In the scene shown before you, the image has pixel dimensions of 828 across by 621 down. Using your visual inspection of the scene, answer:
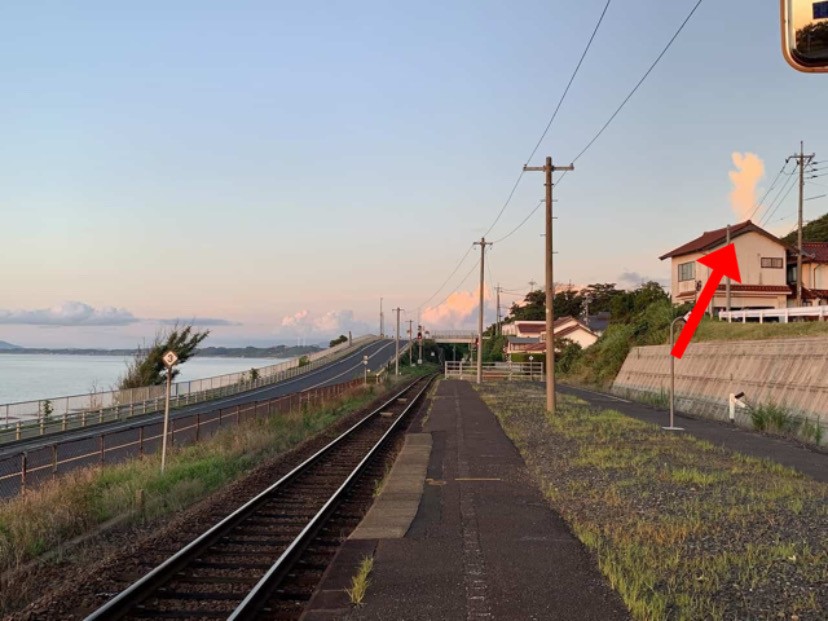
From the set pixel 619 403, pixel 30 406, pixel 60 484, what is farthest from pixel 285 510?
pixel 619 403

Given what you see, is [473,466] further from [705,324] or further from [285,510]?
[705,324]

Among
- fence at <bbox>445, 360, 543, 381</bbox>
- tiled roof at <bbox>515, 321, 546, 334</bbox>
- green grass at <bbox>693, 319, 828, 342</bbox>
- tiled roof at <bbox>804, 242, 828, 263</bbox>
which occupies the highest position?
tiled roof at <bbox>804, 242, 828, 263</bbox>

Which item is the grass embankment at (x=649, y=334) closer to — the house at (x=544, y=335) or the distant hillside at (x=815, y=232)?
A: the house at (x=544, y=335)

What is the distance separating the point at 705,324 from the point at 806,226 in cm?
6204

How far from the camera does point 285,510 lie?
1279cm

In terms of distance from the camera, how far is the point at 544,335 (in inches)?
4469

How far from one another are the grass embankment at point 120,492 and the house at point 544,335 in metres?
60.6

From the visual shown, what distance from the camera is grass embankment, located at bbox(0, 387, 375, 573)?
1091cm

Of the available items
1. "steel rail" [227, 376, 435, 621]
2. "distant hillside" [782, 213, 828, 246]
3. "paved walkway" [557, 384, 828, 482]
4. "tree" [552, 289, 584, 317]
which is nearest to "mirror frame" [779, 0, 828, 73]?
"steel rail" [227, 376, 435, 621]

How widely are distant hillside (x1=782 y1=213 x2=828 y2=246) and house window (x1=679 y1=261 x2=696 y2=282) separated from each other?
31.8m

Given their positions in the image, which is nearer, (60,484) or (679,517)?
(679,517)

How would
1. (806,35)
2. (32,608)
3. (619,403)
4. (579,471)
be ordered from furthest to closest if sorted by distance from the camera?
(619,403)
(579,471)
(32,608)
(806,35)

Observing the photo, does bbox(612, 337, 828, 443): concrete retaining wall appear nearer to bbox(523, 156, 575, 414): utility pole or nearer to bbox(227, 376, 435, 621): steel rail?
bbox(523, 156, 575, 414): utility pole

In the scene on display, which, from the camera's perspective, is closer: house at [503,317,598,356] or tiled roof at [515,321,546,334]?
house at [503,317,598,356]
